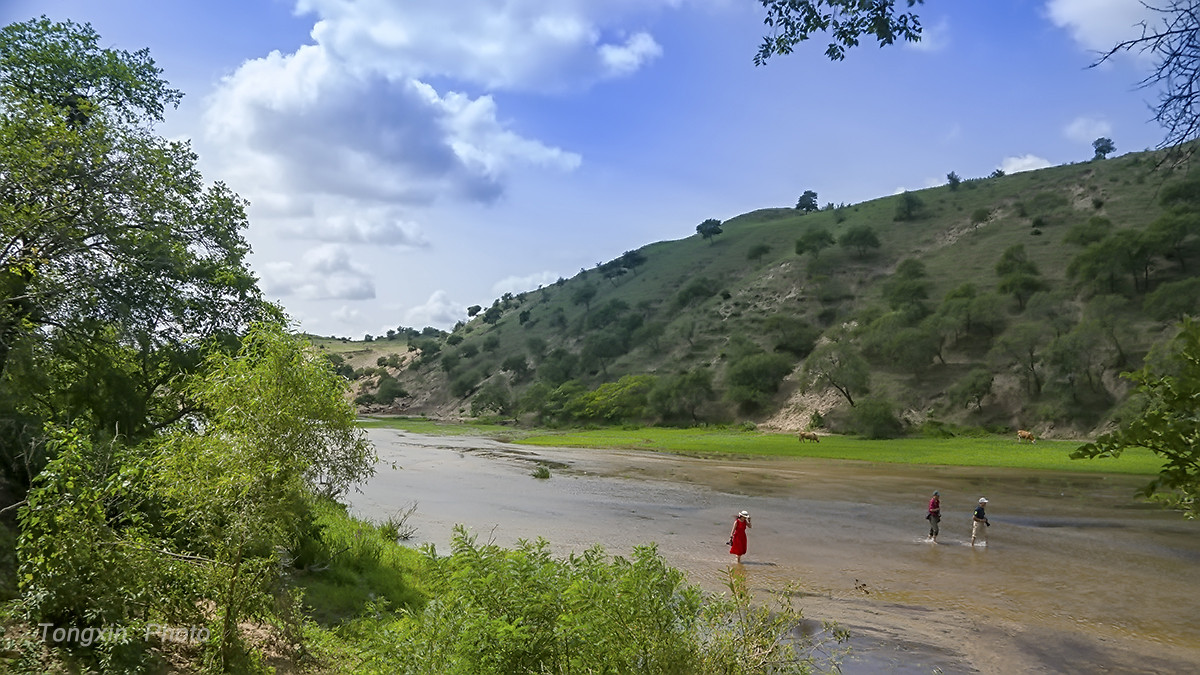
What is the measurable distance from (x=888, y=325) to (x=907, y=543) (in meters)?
60.4

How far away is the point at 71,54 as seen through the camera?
18.5m

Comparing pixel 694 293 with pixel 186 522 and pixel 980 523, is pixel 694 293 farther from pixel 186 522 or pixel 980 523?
pixel 186 522

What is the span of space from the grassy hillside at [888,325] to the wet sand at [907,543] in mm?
16438

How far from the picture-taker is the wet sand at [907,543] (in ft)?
45.2

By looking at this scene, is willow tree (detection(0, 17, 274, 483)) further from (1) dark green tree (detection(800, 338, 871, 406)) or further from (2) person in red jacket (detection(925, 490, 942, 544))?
(1) dark green tree (detection(800, 338, 871, 406))

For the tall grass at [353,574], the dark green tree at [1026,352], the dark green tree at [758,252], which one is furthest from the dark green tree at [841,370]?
the tall grass at [353,574]

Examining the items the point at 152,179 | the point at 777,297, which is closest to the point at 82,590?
the point at 152,179

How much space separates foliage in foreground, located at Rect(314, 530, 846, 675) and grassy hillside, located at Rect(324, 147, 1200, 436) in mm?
34556

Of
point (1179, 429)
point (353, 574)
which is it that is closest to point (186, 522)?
point (353, 574)

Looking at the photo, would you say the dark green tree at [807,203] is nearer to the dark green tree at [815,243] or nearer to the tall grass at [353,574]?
the dark green tree at [815,243]

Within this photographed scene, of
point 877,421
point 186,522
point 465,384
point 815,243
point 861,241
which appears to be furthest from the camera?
point 465,384

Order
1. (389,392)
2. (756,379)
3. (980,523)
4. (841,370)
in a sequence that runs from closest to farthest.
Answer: (980,523) < (841,370) < (756,379) < (389,392)

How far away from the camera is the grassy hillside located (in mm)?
64062

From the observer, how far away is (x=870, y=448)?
186ft
